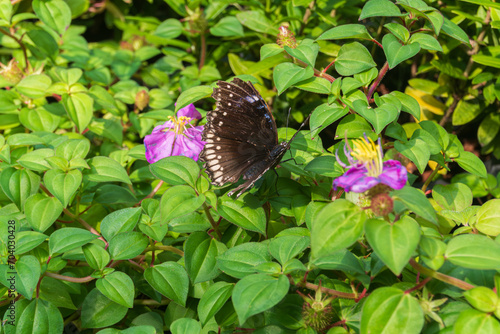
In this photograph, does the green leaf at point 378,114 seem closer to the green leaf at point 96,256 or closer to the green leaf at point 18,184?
the green leaf at point 96,256

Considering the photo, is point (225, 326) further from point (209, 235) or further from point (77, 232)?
point (77, 232)

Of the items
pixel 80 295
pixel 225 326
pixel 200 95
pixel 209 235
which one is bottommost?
pixel 80 295

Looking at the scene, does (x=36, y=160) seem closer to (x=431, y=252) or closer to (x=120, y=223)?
(x=120, y=223)

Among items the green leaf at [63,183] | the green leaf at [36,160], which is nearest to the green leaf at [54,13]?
the green leaf at [36,160]

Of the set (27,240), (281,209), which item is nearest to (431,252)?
(281,209)

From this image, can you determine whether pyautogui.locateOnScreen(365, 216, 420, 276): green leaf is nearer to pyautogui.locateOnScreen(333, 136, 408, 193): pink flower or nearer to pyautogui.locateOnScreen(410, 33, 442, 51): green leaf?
pyautogui.locateOnScreen(333, 136, 408, 193): pink flower

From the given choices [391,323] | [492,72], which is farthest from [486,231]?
[492,72]

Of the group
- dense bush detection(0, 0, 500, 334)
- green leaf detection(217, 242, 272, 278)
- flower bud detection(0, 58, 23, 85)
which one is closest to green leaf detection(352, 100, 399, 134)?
dense bush detection(0, 0, 500, 334)
